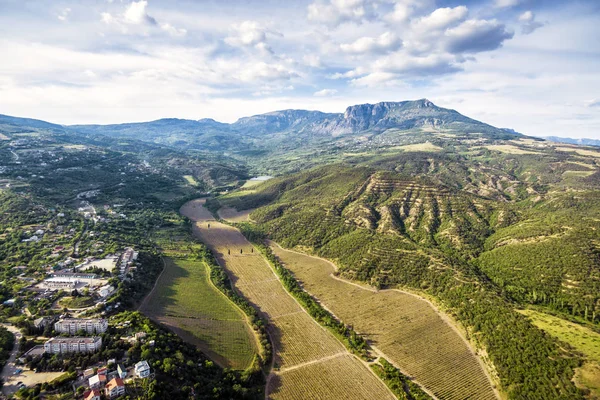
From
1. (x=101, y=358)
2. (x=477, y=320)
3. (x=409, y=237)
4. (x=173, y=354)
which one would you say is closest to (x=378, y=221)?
(x=409, y=237)

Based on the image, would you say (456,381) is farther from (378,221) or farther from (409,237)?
(378,221)

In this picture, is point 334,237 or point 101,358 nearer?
point 101,358

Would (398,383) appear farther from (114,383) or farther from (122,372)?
(114,383)

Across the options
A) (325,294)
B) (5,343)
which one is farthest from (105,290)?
(325,294)

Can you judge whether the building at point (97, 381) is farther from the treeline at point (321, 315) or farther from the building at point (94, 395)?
the treeline at point (321, 315)

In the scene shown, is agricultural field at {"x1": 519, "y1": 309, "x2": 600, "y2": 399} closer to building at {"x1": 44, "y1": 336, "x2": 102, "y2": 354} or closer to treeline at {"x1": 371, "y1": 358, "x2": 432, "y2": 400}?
treeline at {"x1": 371, "y1": 358, "x2": 432, "y2": 400}

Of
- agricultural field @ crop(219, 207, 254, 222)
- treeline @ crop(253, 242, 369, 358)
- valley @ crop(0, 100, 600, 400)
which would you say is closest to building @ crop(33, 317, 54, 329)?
valley @ crop(0, 100, 600, 400)
